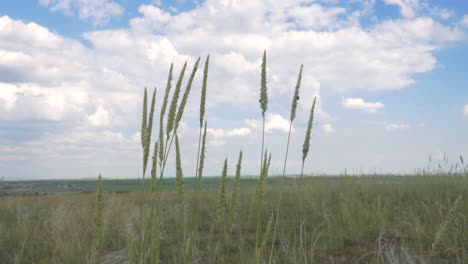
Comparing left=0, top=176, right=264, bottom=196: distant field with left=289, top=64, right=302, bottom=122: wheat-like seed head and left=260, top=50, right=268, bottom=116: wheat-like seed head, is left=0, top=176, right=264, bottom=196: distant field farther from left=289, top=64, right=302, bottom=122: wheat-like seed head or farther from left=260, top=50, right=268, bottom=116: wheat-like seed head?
left=289, top=64, right=302, bottom=122: wheat-like seed head

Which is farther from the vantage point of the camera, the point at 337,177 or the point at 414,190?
the point at 337,177

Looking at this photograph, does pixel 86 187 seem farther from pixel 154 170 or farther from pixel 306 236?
pixel 154 170

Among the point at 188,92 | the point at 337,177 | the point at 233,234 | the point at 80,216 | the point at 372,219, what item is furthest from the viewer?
the point at 337,177

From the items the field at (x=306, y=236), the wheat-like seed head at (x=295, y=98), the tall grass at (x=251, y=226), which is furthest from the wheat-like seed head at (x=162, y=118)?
the field at (x=306, y=236)

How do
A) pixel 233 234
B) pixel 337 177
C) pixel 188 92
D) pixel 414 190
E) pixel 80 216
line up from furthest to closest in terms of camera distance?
pixel 337 177 < pixel 414 190 < pixel 80 216 < pixel 233 234 < pixel 188 92

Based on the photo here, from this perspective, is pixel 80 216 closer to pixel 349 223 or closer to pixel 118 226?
pixel 118 226

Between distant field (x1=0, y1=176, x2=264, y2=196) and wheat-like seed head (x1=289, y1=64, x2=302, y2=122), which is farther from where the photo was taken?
distant field (x1=0, y1=176, x2=264, y2=196)

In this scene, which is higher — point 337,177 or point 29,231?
point 337,177

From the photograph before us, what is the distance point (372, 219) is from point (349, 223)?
0.69 m

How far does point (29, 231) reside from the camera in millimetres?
6070

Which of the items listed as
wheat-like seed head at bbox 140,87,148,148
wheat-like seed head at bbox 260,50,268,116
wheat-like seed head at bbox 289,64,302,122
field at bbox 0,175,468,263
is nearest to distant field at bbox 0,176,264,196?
wheat-like seed head at bbox 140,87,148,148

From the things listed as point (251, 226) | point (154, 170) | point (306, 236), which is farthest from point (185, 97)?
point (251, 226)

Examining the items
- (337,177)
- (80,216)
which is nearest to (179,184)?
(80,216)

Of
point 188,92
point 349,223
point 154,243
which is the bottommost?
point 349,223
